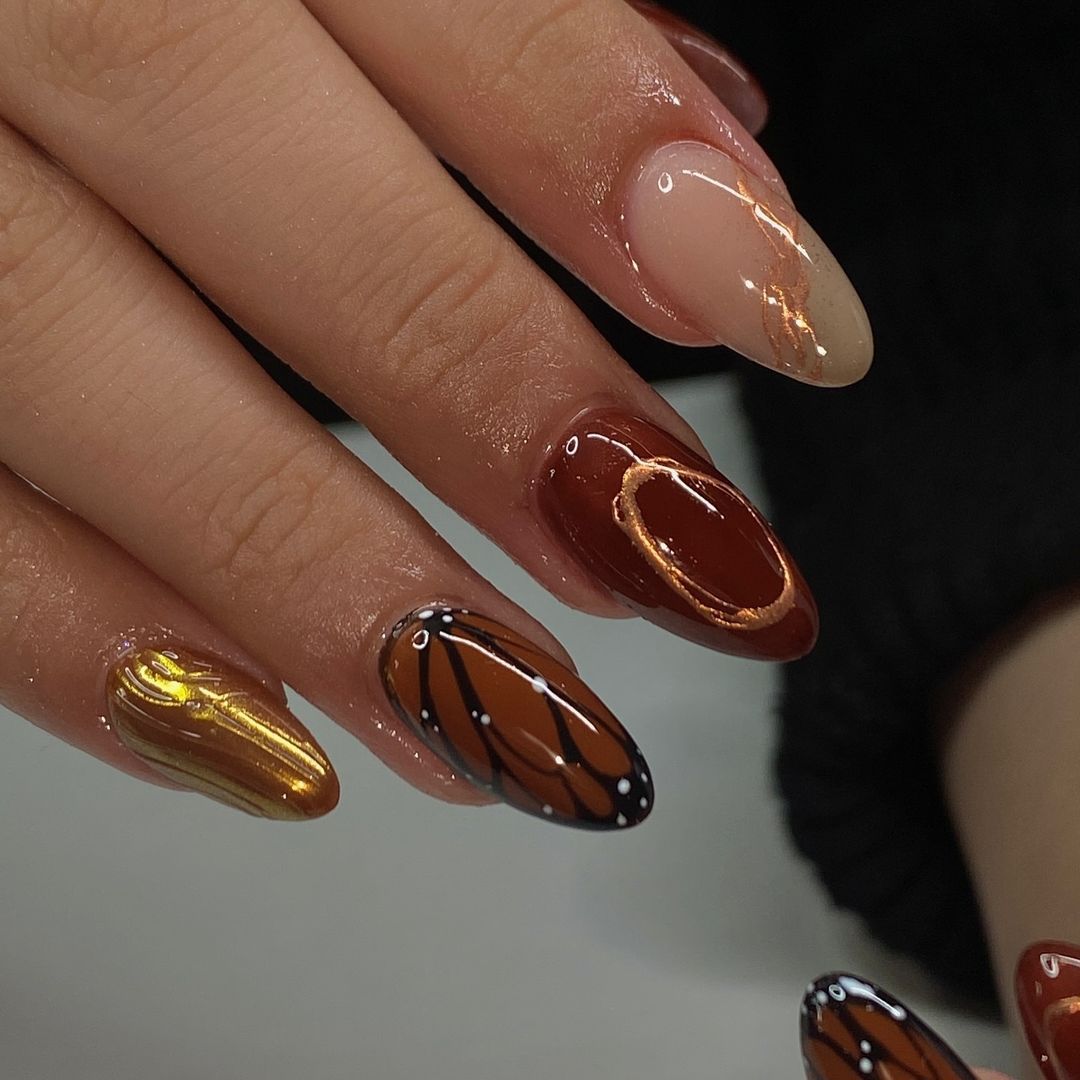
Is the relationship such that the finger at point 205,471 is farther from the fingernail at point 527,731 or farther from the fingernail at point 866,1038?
the fingernail at point 866,1038

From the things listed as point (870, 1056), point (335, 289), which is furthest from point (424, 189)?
point (870, 1056)

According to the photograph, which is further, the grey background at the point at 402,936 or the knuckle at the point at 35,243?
the grey background at the point at 402,936

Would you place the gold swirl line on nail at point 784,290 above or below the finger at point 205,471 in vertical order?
below

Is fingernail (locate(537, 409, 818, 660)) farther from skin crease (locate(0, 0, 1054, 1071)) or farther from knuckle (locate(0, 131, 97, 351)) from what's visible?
knuckle (locate(0, 131, 97, 351))

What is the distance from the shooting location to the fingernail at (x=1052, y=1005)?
409 mm

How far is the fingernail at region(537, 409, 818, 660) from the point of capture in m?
0.43

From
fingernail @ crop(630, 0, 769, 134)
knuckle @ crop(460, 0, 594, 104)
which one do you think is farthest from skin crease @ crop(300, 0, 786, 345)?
fingernail @ crop(630, 0, 769, 134)

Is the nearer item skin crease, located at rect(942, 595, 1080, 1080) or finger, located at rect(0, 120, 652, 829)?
finger, located at rect(0, 120, 652, 829)

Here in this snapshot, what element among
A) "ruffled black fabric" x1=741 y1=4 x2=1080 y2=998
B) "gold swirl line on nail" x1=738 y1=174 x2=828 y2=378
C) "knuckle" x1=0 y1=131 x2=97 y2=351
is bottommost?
"ruffled black fabric" x1=741 y1=4 x2=1080 y2=998

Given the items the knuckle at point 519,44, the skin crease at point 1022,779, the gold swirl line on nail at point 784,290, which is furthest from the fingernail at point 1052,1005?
the knuckle at point 519,44

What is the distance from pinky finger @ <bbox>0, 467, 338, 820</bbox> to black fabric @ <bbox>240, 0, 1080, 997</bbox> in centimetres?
34

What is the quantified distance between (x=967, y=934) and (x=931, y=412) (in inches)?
12.8

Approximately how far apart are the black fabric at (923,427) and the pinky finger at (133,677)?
34cm

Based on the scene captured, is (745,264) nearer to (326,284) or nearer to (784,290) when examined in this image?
(784,290)
